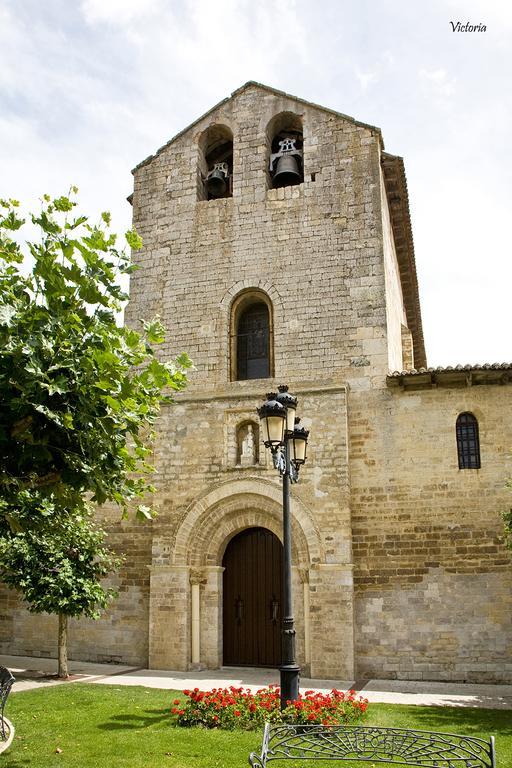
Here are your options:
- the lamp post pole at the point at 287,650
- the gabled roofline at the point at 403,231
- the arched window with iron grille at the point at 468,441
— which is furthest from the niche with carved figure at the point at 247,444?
the gabled roofline at the point at 403,231

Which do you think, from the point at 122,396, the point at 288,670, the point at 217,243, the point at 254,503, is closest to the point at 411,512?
the point at 254,503

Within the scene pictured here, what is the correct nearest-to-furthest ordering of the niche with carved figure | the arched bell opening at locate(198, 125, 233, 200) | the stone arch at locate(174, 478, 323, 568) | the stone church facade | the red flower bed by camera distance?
the red flower bed, the stone church facade, the stone arch at locate(174, 478, 323, 568), the niche with carved figure, the arched bell opening at locate(198, 125, 233, 200)

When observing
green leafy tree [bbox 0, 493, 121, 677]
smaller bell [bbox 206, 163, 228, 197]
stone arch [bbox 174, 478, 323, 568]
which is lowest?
green leafy tree [bbox 0, 493, 121, 677]

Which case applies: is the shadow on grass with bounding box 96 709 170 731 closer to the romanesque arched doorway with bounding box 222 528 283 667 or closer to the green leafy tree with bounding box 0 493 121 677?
the green leafy tree with bounding box 0 493 121 677

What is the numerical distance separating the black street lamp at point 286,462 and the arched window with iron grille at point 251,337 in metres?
5.72

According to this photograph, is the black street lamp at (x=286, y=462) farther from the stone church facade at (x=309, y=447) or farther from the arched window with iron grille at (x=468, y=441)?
the arched window with iron grille at (x=468, y=441)

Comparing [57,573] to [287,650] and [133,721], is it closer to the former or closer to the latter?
[133,721]

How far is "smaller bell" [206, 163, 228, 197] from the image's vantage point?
16.6 m

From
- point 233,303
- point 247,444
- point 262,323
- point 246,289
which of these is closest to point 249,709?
point 247,444

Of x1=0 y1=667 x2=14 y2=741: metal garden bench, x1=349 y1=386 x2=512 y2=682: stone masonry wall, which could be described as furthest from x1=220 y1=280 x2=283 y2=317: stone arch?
x1=0 y1=667 x2=14 y2=741: metal garden bench

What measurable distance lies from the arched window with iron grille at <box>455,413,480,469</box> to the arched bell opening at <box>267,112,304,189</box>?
21.6 ft

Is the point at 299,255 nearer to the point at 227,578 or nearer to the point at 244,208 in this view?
the point at 244,208

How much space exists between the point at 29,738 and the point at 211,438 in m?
7.18

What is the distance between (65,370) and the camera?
6402mm
